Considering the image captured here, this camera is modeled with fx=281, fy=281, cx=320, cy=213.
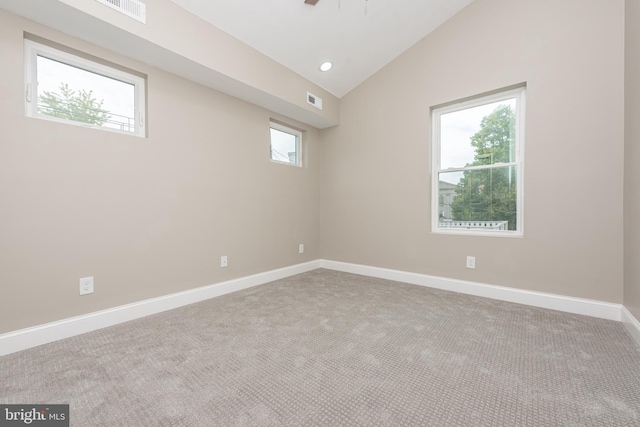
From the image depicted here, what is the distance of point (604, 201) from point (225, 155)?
143 inches

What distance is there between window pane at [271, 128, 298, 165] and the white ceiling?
2.77 ft

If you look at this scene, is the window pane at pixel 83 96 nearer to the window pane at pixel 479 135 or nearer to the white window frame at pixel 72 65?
the white window frame at pixel 72 65

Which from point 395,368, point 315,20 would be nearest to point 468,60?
point 315,20

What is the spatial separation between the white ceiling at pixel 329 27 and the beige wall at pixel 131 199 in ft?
2.32

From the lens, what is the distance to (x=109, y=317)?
→ 228 cm

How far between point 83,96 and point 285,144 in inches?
89.7

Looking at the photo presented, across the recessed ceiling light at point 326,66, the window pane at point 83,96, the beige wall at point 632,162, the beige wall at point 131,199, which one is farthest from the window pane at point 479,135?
the window pane at point 83,96

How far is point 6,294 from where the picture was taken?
1870 mm

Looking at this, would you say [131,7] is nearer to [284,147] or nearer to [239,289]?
[284,147]

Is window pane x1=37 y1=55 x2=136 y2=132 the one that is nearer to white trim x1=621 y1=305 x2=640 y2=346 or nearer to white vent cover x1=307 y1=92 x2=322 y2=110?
white vent cover x1=307 y1=92 x2=322 y2=110

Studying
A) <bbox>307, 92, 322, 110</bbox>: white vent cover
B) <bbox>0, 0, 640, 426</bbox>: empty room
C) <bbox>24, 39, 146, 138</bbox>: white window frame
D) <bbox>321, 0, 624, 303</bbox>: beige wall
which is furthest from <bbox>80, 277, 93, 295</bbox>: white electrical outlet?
<bbox>321, 0, 624, 303</bbox>: beige wall

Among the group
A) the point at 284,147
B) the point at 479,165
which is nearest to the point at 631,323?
the point at 479,165

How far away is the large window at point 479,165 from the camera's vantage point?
291 centimetres

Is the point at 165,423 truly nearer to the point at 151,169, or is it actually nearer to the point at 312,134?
the point at 151,169
